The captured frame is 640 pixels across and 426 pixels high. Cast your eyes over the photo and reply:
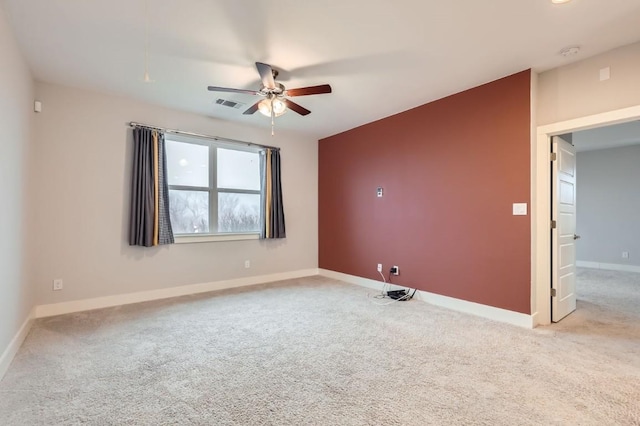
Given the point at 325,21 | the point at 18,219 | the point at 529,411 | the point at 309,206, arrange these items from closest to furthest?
the point at 529,411 → the point at 325,21 → the point at 18,219 → the point at 309,206

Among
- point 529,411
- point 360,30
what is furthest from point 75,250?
point 529,411

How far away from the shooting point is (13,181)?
2.52m

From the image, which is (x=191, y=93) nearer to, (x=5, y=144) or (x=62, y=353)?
(x=5, y=144)

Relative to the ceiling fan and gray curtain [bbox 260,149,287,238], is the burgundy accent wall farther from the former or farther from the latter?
the ceiling fan

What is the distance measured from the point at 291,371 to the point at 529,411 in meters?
1.48

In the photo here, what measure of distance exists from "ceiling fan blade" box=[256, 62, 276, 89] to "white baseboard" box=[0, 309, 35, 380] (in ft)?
9.55

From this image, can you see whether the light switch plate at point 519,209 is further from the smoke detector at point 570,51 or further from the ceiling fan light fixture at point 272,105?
the ceiling fan light fixture at point 272,105

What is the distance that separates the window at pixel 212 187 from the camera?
4434mm

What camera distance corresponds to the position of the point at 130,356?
2418 millimetres

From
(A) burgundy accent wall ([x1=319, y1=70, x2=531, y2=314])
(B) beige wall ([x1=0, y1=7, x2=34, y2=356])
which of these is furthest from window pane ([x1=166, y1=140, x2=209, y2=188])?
(A) burgundy accent wall ([x1=319, y1=70, x2=531, y2=314])

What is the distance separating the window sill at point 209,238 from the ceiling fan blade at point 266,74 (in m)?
2.54

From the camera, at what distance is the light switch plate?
10.4 feet

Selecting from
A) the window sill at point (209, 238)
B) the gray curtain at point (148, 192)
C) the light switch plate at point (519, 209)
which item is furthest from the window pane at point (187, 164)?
the light switch plate at point (519, 209)

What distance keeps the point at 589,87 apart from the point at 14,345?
5553mm
